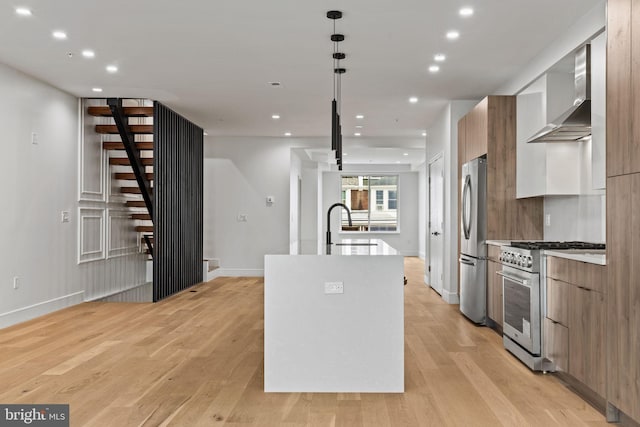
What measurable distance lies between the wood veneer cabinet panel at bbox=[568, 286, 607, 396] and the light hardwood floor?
0.18 metres

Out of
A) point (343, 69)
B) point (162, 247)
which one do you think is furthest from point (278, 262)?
point (162, 247)

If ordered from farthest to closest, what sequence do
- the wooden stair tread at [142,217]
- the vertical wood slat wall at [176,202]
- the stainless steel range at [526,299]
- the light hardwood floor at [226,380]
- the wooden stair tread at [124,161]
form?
the wooden stair tread at [142,217] → the wooden stair tread at [124,161] → the vertical wood slat wall at [176,202] → the stainless steel range at [526,299] → the light hardwood floor at [226,380]

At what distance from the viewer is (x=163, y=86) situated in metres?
6.61

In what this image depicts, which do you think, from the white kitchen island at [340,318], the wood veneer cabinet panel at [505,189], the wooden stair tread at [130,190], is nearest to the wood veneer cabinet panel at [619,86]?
the white kitchen island at [340,318]

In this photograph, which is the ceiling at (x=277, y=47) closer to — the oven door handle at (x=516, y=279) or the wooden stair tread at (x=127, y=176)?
the wooden stair tread at (x=127, y=176)

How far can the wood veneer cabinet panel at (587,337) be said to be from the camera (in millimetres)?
3180

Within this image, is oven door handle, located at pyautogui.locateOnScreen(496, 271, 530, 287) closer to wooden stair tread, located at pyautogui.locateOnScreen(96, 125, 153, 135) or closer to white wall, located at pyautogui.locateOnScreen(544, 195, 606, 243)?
white wall, located at pyautogui.locateOnScreen(544, 195, 606, 243)

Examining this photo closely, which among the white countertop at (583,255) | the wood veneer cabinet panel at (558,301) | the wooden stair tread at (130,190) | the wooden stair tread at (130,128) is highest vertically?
the wooden stair tread at (130,128)

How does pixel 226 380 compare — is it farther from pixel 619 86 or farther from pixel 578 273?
pixel 619 86

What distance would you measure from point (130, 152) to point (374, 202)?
1034 cm

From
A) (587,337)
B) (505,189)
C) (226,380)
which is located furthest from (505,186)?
(226,380)

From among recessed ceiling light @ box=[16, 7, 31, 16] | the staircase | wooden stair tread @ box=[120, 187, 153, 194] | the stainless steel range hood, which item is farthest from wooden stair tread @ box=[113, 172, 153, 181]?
the stainless steel range hood

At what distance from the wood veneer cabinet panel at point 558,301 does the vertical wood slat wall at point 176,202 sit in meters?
5.17

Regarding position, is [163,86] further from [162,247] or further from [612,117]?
[612,117]
